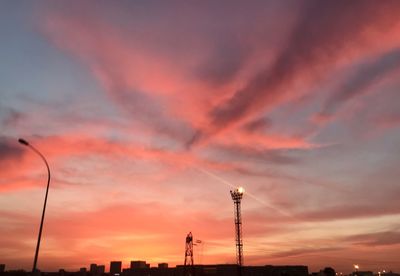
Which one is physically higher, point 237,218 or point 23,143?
point 237,218

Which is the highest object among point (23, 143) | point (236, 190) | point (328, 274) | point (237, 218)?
point (236, 190)

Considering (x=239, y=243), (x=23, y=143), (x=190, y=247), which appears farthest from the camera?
(x=190, y=247)

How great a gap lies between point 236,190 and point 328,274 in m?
84.1

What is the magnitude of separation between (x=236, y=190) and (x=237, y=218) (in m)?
8.10

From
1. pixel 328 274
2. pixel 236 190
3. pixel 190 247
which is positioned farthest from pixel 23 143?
pixel 190 247

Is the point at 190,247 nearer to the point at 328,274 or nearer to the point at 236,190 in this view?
the point at 236,190

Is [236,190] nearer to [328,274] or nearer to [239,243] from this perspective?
[239,243]

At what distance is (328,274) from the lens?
31312 mm

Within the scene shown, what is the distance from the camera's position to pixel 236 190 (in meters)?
115

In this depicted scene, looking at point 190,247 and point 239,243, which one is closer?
point 239,243

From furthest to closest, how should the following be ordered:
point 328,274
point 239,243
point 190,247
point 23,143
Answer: point 190,247
point 239,243
point 23,143
point 328,274

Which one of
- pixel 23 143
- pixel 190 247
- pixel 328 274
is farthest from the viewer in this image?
pixel 190 247

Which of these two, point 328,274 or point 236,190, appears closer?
point 328,274

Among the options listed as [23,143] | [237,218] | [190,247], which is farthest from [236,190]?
[23,143]
